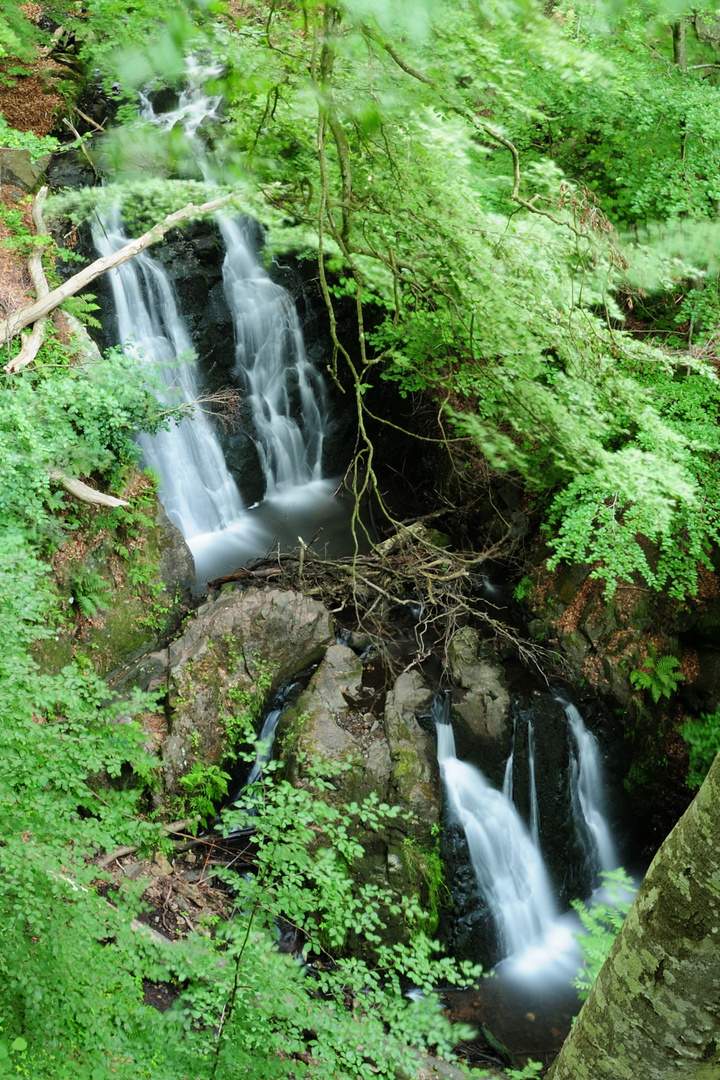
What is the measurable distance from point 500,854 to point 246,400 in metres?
6.37

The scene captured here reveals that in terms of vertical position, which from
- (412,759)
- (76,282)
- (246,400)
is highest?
(76,282)

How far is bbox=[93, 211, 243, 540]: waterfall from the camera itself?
847cm

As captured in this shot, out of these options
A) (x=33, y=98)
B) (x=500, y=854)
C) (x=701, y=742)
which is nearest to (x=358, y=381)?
(x=500, y=854)

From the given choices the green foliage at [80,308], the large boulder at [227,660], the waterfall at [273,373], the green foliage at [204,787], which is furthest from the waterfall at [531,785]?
the green foliage at [80,308]

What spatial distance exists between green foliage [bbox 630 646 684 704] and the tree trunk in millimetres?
6078

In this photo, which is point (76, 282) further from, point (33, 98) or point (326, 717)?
point (326, 717)

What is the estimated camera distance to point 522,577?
8.06 metres

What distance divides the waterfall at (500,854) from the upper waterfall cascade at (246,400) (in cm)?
354

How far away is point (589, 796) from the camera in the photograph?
6961mm

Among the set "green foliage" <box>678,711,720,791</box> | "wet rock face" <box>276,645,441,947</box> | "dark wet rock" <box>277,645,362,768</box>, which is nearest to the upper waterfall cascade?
"dark wet rock" <box>277,645,362,768</box>

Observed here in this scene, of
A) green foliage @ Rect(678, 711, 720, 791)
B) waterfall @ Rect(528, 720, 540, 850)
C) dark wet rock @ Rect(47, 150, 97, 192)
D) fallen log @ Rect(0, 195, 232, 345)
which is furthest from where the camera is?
dark wet rock @ Rect(47, 150, 97, 192)

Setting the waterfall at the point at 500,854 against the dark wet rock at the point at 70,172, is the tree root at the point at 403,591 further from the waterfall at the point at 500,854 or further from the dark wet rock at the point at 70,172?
the dark wet rock at the point at 70,172

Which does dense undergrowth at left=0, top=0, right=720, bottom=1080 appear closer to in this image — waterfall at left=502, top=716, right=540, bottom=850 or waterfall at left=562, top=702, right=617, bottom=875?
waterfall at left=562, top=702, right=617, bottom=875

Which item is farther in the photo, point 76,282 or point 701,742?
point 701,742
